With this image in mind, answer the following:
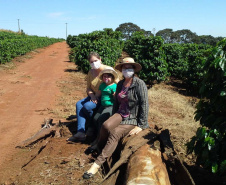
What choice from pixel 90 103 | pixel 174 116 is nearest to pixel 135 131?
pixel 90 103

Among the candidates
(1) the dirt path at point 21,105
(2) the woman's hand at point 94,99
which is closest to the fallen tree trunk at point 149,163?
(2) the woman's hand at point 94,99

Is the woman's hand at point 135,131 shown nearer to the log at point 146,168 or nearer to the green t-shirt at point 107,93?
the log at point 146,168

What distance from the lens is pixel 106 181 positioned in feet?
9.75

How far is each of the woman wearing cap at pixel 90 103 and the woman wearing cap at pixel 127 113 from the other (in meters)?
0.66

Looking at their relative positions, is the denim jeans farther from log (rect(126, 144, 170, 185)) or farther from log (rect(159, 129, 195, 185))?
log (rect(159, 129, 195, 185))

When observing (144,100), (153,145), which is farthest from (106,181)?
(144,100)

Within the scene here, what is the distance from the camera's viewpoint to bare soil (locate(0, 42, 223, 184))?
3549 millimetres

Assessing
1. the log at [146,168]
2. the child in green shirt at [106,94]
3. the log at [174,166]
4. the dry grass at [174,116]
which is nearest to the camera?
the log at [146,168]

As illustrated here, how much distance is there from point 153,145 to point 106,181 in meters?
0.81

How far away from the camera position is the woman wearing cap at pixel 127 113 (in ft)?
11.6

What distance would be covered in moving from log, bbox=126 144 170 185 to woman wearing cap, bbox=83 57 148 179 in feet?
1.59

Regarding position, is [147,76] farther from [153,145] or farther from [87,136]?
[153,145]

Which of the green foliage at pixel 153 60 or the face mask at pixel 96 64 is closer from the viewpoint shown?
the face mask at pixel 96 64

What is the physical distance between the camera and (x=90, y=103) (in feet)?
14.7
